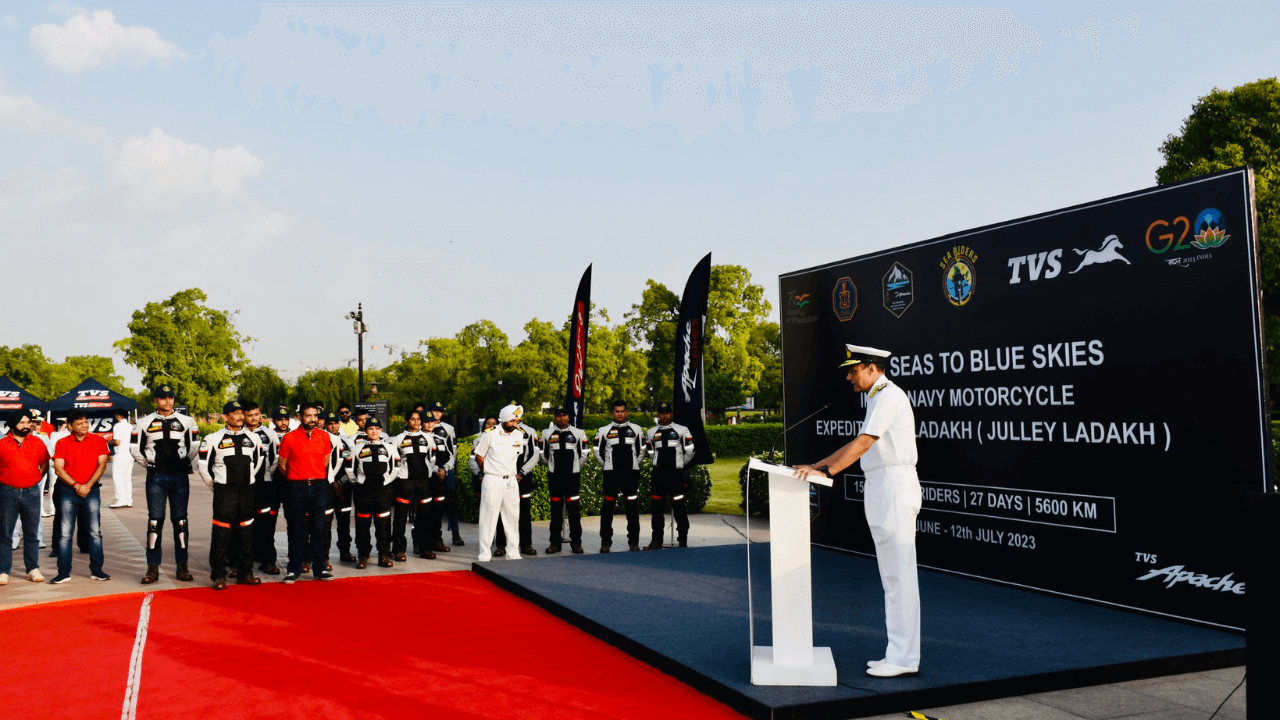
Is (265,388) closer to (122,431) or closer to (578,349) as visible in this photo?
(122,431)

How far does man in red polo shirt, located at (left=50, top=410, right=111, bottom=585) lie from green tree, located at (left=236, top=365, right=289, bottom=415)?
75.5 meters

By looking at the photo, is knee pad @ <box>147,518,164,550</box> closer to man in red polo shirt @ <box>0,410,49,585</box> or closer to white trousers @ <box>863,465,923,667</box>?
man in red polo shirt @ <box>0,410,49,585</box>

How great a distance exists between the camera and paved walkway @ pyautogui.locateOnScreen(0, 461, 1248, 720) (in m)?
4.45

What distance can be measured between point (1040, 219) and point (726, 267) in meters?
26.7

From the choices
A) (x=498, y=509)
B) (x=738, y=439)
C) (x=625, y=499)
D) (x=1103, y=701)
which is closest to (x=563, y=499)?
(x=625, y=499)

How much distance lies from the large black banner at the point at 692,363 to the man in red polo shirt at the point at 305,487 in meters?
4.16

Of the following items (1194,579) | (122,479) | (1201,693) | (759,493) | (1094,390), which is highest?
(1094,390)

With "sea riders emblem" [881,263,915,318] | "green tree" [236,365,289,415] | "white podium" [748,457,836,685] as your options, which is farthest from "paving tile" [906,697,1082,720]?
"green tree" [236,365,289,415]

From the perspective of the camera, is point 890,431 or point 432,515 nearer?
point 890,431

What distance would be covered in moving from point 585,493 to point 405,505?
4.06 metres

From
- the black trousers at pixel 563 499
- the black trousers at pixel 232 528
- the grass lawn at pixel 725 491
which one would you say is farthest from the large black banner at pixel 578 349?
the black trousers at pixel 232 528

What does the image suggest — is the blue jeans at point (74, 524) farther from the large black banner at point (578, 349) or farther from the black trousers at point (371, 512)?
the large black banner at point (578, 349)

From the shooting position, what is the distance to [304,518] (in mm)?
8930

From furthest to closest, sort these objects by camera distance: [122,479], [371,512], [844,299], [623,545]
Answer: [122,479], [623,545], [371,512], [844,299]
